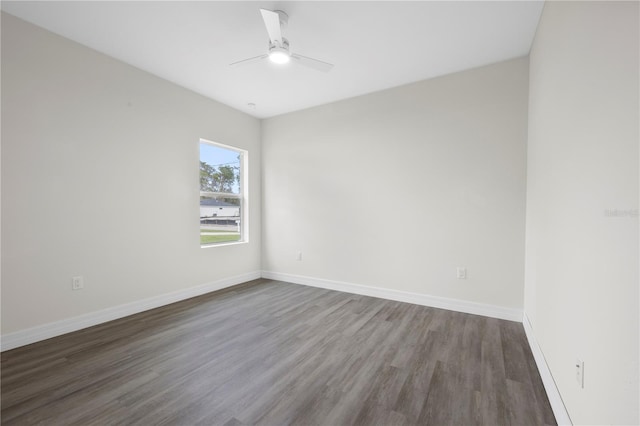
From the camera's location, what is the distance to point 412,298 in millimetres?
3355

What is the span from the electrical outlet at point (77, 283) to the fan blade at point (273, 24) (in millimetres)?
2863

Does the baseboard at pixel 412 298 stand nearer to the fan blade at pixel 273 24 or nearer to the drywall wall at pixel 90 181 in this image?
the drywall wall at pixel 90 181

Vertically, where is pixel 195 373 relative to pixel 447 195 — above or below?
below

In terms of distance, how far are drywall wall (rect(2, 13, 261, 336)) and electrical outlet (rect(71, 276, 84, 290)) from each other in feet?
0.10

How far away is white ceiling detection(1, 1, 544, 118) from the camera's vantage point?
211 cm

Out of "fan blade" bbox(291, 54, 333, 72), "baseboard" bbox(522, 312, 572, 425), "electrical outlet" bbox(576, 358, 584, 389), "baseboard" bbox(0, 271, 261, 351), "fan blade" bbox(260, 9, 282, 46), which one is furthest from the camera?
"fan blade" bbox(291, 54, 333, 72)

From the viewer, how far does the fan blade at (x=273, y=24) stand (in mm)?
1831

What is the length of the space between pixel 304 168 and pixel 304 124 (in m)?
0.69

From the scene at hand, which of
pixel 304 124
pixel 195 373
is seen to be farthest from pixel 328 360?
pixel 304 124

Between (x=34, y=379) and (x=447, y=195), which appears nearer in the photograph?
(x=34, y=379)

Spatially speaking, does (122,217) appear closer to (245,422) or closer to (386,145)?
(245,422)

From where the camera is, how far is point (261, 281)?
445cm

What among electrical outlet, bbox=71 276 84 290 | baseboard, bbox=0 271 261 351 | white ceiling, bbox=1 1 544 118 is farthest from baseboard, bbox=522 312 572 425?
electrical outlet, bbox=71 276 84 290

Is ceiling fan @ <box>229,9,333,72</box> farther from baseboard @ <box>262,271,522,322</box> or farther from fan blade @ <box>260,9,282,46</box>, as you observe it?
baseboard @ <box>262,271,522,322</box>
